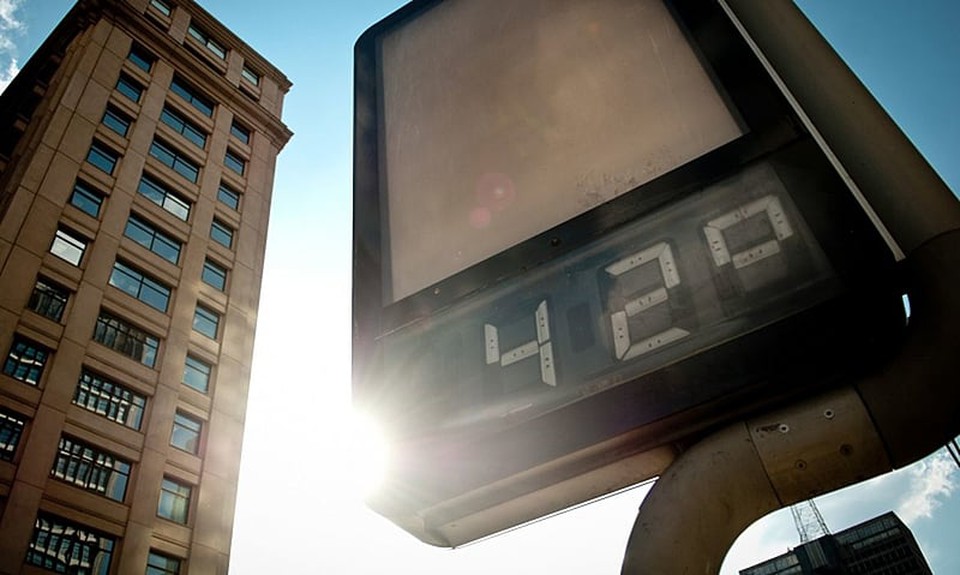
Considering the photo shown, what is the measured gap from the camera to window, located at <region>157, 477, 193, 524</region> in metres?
18.6

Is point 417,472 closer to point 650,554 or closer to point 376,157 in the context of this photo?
point 650,554

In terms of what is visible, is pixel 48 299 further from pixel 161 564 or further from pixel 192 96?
pixel 192 96

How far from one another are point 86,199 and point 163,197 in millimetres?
3105

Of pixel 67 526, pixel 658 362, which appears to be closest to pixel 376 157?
pixel 658 362

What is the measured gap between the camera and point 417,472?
1488mm

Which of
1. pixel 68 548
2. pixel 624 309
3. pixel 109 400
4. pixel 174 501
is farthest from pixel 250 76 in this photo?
pixel 624 309

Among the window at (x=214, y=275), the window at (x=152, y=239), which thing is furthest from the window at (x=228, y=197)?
the window at (x=152, y=239)

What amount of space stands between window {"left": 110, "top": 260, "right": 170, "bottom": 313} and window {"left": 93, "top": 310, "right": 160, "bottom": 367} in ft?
3.72

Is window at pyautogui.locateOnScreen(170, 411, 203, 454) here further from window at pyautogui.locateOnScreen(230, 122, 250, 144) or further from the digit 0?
the digit 0

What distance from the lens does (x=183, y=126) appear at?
2712 cm

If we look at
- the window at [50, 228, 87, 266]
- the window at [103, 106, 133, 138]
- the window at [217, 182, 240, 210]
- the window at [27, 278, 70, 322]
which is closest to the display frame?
the window at [27, 278, 70, 322]

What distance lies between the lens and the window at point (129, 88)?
83.1 ft

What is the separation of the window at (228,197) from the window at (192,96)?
11.8ft

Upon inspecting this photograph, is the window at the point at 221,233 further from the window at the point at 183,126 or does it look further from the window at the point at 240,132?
the window at the point at 240,132
